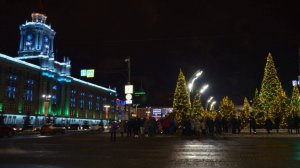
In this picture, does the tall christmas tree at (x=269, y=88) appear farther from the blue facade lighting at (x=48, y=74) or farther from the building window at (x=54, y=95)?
the building window at (x=54, y=95)

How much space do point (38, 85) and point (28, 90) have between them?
5.46m

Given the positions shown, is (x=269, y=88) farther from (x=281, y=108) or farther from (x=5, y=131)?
(x=5, y=131)

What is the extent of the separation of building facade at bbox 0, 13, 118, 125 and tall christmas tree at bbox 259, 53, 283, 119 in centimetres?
5182

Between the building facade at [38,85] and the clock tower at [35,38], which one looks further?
the clock tower at [35,38]

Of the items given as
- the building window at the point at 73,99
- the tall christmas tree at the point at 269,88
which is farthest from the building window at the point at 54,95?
the tall christmas tree at the point at 269,88

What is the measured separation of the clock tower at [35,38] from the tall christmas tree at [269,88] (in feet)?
247

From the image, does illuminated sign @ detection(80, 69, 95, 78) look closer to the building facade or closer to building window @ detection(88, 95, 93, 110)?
the building facade

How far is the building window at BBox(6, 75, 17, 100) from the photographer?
312ft

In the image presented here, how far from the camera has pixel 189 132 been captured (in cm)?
3456

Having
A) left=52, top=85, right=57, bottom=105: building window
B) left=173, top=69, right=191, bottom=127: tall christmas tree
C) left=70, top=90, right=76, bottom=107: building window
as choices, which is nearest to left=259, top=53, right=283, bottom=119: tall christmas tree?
left=173, top=69, right=191, bottom=127: tall christmas tree

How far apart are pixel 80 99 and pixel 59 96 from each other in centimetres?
1716

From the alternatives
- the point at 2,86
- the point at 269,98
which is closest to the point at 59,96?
the point at 2,86

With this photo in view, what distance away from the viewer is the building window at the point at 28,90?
4058 inches

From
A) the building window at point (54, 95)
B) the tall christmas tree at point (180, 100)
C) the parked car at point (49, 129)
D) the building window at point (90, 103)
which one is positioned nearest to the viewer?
the parked car at point (49, 129)
